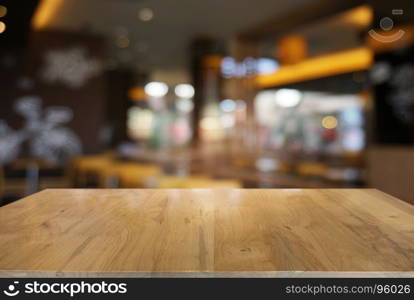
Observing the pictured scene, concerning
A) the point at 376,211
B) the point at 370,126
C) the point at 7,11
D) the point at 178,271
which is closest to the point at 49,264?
the point at 178,271

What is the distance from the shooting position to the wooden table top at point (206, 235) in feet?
2.62

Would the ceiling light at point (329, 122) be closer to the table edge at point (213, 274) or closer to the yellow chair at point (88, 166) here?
the yellow chair at point (88, 166)

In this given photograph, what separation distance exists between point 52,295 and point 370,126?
5172 mm

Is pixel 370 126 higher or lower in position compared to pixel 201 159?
higher

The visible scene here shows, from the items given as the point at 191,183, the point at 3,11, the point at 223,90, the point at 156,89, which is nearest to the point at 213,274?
the point at 191,183

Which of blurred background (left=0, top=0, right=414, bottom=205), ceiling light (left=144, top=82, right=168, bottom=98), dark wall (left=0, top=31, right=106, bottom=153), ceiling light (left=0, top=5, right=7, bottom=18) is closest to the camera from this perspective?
blurred background (left=0, top=0, right=414, bottom=205)

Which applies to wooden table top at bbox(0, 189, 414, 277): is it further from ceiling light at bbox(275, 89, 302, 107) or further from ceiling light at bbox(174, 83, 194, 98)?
ceiling light at bbox(174, 83, 194, 98)

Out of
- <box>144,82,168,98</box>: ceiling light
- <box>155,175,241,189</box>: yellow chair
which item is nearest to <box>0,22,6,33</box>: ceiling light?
<box>155,175,241,189</box>: yellow chair

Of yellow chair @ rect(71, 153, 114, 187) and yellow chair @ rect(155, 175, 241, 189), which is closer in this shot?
yellow chair @ rect(155, 175, 241, 189)

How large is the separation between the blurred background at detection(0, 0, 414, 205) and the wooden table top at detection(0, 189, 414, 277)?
2.60m

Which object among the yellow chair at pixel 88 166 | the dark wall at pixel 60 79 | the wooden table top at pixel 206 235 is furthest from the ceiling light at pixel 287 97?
the wooden table top at pixel 206 235

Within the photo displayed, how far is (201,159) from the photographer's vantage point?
885cm

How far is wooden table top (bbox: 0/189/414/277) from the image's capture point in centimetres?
80

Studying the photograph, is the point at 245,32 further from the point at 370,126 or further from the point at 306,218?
the point at 306,218
